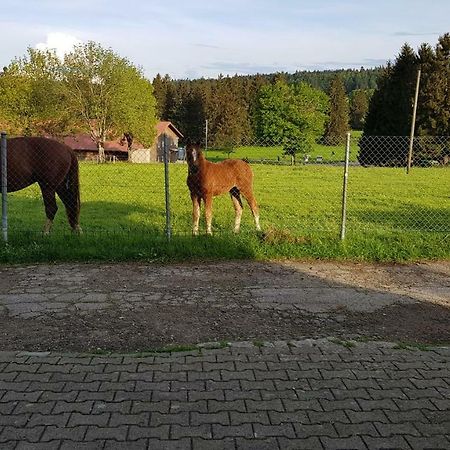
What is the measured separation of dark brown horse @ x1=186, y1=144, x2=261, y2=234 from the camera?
27.9ft

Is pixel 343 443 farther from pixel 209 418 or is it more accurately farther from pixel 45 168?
pixel 45 168

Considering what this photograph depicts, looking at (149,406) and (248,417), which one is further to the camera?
(149,406)

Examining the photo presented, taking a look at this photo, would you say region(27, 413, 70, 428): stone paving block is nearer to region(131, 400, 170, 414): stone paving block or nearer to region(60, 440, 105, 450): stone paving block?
region(60, 440, 105, 450): stone paving block

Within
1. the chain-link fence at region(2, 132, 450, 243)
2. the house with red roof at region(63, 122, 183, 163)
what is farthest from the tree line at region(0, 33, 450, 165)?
the chain-link fence at region(2, 132, 450, 243)

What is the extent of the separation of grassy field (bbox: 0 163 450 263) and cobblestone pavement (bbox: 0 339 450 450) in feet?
10.9

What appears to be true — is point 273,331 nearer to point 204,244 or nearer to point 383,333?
point 383,333

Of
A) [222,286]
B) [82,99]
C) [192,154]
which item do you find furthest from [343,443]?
[82,99]

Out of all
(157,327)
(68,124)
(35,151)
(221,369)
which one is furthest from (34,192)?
(68,124)

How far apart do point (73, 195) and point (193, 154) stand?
2442 mm

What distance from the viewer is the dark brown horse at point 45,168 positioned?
8.58 metres

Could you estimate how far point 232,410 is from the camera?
3342 mm

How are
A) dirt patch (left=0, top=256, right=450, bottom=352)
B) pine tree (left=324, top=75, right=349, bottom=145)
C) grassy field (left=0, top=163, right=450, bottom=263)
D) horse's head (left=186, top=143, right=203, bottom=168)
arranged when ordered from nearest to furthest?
1. dirt patch (left=0, top=256, right=450, bottom=352)
2. grassy field (left=0, top=163, right=450, bottom=263)
3. horse's head (left=186, top=143, right=203, bottom=168)
4. pine tree (left=324, top=75, right=349, bottom=145)

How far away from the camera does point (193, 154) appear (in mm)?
8367

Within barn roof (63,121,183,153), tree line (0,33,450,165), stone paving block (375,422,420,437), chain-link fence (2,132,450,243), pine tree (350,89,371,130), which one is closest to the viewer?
stone paving block (375,422,420,437)
